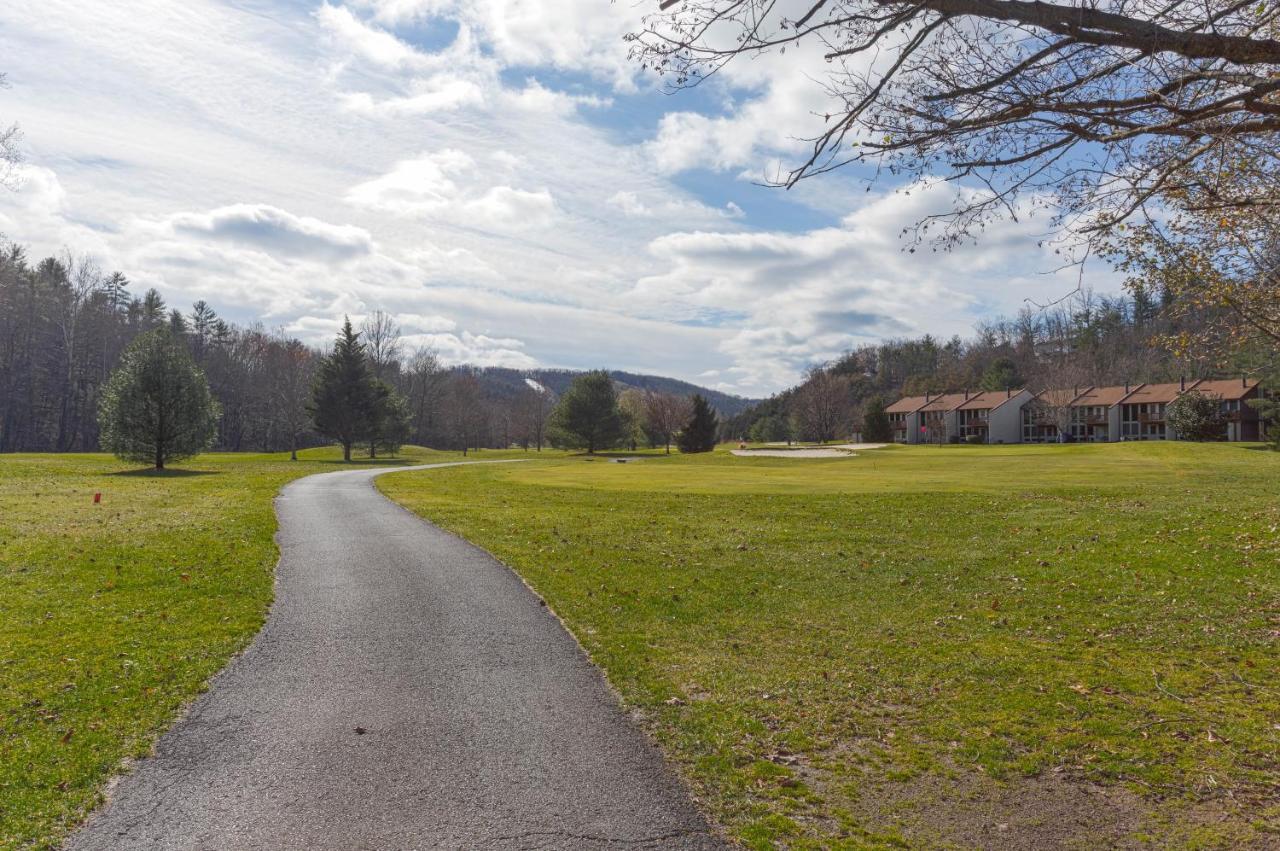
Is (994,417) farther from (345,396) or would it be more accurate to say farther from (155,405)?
(155,405)

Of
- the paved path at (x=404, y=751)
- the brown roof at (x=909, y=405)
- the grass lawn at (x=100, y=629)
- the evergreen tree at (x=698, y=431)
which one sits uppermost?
the brown roof at (x=909, y=405)

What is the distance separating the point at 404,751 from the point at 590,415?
6647cm

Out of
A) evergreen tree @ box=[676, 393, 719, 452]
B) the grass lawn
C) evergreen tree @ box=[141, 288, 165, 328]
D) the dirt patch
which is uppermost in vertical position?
evergreen tree @ box=[141, 288, 165, 328]

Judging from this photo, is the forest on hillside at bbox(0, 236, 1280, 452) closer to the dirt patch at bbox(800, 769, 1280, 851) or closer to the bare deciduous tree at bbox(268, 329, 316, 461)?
the bare deciduous tree at bbox(268, 329, 316, 461)

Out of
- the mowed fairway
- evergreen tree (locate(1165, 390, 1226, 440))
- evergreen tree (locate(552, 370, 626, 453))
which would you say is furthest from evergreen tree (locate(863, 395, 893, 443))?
the mowed fairway

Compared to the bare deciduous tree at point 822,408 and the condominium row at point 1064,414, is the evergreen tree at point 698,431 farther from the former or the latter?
the condominium row at point 1064,414

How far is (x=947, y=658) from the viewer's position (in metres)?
7.84

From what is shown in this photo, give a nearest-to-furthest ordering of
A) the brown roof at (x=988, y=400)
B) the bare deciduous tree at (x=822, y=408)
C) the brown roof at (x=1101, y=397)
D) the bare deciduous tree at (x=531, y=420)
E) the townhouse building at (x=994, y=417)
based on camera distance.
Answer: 1. the brown roof at (x=1101, y=397)
2. the townhouse building at (x=994, y=417)
3. the brown roof at (x=988, y=400)
4. the bare deciduous tree at (x=822, y=408)
5. the bare deciduous tree at (x=531, y=420)

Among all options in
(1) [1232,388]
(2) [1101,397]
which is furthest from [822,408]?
(1) [1232,388]

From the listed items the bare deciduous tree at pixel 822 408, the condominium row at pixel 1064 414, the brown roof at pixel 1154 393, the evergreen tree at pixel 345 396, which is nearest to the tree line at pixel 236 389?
the evergreen tree at pixel 345 396

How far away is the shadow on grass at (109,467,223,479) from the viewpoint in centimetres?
3229

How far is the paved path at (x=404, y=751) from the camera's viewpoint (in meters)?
4.25

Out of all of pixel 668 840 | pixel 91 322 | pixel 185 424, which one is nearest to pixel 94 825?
pixel 668 840

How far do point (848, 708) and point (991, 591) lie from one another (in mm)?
5895
